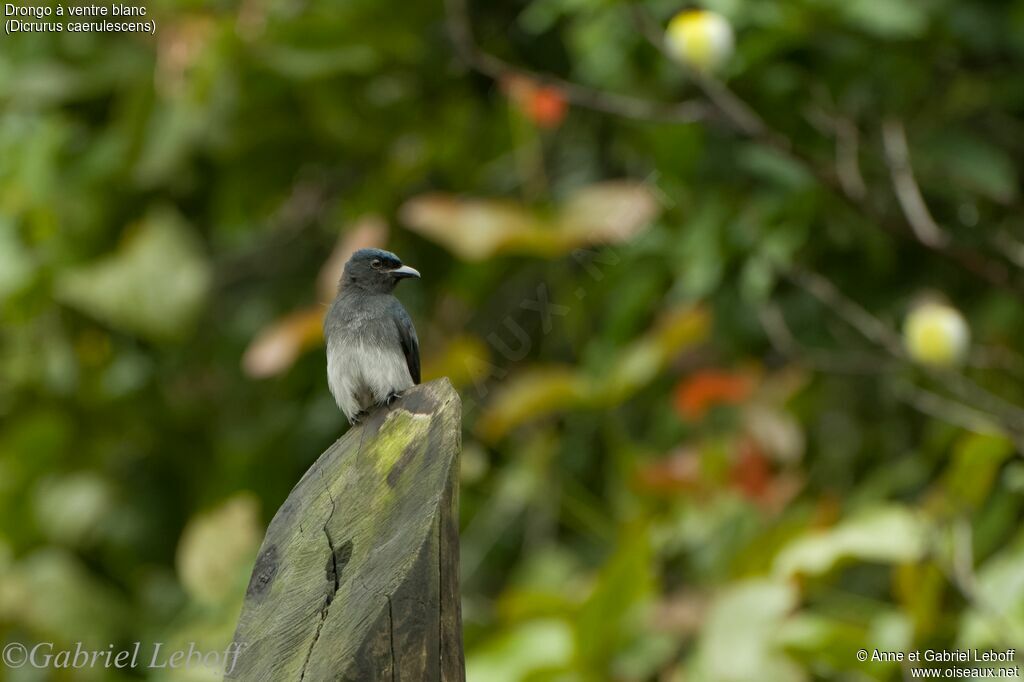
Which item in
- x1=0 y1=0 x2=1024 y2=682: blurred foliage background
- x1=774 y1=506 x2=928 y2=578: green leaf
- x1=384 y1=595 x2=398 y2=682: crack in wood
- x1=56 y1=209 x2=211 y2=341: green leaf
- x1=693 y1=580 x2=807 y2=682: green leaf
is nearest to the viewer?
x1=384 y1=595 x2=398 y2=682: crack in wood

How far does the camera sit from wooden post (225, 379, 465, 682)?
1.72 meters

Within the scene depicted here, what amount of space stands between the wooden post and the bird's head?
65.8 inches

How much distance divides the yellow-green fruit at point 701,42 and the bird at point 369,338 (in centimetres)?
105

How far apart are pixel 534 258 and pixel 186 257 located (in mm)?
1554

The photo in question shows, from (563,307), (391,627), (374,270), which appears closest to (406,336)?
(374,270)

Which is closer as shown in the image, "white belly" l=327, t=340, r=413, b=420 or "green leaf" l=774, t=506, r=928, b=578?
"white belly" l=327, t=340, r=413, b=420

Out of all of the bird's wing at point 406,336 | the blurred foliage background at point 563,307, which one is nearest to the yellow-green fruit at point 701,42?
the blurred foliage background at point 563,307

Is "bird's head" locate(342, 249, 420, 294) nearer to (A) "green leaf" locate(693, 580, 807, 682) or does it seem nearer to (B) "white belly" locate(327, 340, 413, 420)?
(B) "white belly" locate(327, 340, 413, 420)

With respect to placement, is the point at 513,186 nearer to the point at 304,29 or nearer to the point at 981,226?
the point at 304,29

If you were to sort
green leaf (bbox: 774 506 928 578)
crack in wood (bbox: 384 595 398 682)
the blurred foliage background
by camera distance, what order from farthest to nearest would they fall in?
1. the blurred foliage background
2. green leaf (bbox: 774 506 928 578)
3. crack in wood (bbox: 384 595 398 682)

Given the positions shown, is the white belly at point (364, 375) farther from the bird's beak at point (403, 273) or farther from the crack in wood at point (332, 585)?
the crack in wood at point (332, 585)

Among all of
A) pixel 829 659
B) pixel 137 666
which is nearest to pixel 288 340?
pixel 137 666

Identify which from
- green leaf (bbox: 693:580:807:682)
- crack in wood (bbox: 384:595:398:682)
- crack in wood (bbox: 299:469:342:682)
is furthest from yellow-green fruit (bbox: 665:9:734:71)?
crack in wood (bbox: 384:595:398:682)

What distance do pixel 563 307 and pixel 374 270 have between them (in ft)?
6.43
